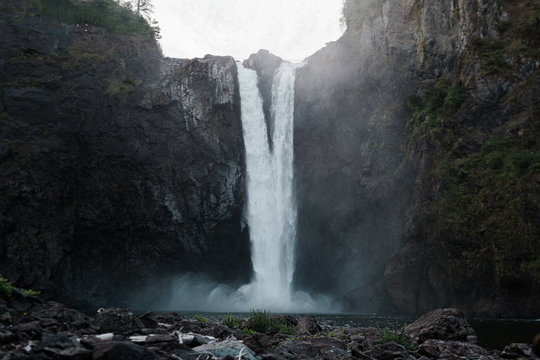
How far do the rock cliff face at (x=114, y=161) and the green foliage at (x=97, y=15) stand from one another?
1540mm

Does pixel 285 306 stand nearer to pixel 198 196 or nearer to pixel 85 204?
pixel 198 196

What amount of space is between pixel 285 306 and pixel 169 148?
1659cm

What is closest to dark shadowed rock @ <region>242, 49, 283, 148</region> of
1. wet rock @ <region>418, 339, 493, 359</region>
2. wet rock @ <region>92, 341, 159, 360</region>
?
wet rock @ <region>418, 339, 493, 359</region>

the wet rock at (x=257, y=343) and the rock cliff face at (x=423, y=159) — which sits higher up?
the rock cliff face at (x=423, y=159)

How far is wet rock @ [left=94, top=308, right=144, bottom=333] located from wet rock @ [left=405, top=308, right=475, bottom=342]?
795 centimetres

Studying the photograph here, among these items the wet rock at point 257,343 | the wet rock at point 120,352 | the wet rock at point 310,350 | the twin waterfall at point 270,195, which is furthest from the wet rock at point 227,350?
the twin waterfall at point 270,195

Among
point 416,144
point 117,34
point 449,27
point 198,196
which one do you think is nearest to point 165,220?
point 198,196

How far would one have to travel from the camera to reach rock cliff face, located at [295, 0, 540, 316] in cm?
2491

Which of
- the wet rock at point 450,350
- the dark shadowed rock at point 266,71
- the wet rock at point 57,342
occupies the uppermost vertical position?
the dark shadowed rock at point 266,71

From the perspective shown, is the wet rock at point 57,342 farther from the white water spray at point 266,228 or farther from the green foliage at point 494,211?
the white water spray at point 266,228

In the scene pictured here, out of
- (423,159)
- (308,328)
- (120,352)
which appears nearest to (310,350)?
(308,328)

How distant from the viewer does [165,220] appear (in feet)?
117

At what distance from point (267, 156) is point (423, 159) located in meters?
14.3

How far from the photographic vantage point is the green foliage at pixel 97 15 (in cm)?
3809
